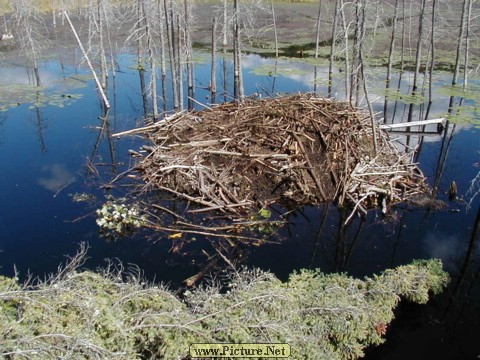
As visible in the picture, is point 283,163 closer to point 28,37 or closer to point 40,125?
point 40,125

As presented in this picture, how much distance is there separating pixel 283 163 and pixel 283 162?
45 mm

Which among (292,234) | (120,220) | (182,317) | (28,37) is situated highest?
(28,37)

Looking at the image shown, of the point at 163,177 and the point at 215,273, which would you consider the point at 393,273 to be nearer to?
the point at 215,273

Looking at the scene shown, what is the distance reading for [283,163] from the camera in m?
13.1

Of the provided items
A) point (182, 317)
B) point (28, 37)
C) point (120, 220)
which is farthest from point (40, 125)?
point (182, 317)

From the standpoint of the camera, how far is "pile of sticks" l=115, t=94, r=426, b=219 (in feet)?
41.3

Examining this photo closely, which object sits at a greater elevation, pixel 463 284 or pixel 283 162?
pixel 283 162

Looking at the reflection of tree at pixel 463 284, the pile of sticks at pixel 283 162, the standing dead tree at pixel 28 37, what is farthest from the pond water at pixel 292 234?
the standing dead tree at pixel 28 37

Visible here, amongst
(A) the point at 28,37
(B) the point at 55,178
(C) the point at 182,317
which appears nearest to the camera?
(C) the point at 182,317

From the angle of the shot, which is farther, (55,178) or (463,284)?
(55,178)

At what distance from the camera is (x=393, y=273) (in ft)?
28.6

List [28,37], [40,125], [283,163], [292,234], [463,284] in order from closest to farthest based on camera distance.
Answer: [463,284] < [292,234] < [283,163] < [40,125] < [28,37]

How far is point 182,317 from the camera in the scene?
6.06m

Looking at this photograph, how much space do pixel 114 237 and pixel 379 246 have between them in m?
7.02
